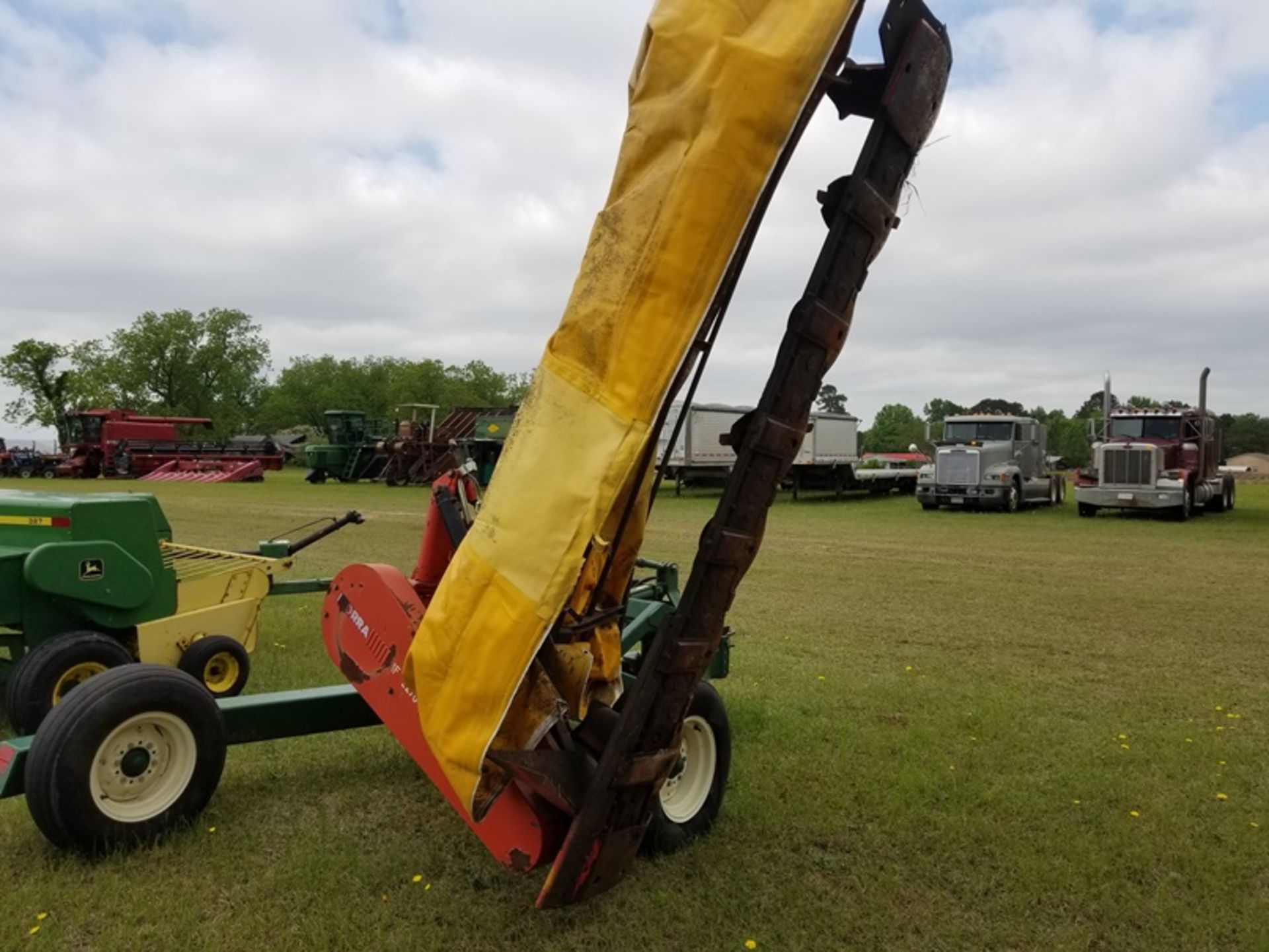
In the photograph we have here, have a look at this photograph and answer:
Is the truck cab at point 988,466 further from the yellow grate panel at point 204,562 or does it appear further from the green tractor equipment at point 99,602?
the green tractor equipment at point 99,602

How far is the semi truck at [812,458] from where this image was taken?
26.8 metres

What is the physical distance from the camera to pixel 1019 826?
4.02 metres

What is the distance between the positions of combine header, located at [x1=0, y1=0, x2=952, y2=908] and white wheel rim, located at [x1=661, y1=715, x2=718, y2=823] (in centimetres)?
73

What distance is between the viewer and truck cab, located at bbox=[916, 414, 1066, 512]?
23.9 metres

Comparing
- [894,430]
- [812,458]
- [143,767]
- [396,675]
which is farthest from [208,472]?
[894,430]

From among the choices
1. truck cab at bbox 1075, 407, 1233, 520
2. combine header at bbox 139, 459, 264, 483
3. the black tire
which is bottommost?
combine header at bbox 139, 459, 264, 483

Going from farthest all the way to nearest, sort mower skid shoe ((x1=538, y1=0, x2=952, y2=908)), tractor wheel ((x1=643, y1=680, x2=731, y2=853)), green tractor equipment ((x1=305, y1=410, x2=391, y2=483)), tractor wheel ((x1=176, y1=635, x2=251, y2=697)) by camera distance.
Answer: green tractor equipment ((x1=305, y1=410, x2=391, y2=483)), tractor wheel ((x1=176, y1=635, x2=251, y2=697)), tractor wheel ((x1=643, y1=680, x2=731, y2=853)), mower skid shoe ((x1=538, y1=0, x2=952, y2=908))

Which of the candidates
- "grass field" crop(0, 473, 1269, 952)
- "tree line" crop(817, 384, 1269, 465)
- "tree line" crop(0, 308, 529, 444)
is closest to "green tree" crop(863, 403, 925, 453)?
"tree line" crop(817, 384, 1269, 465)

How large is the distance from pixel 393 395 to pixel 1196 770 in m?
86.7

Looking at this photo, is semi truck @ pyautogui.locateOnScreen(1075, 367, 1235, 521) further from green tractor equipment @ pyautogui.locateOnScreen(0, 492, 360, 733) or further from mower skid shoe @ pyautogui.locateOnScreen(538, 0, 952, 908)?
mower skid shoe @ pyautogui.locateOnScreen(538, 0, 952, 908)

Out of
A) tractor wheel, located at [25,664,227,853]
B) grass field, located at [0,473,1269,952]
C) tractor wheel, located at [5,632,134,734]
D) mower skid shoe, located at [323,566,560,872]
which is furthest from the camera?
tractor wheel, located at [5,632,134,734]

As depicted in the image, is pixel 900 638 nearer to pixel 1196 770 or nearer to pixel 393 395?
pixel 1196 770

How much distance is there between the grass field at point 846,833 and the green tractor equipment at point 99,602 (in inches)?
22.9

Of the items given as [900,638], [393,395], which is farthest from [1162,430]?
[393,395]
